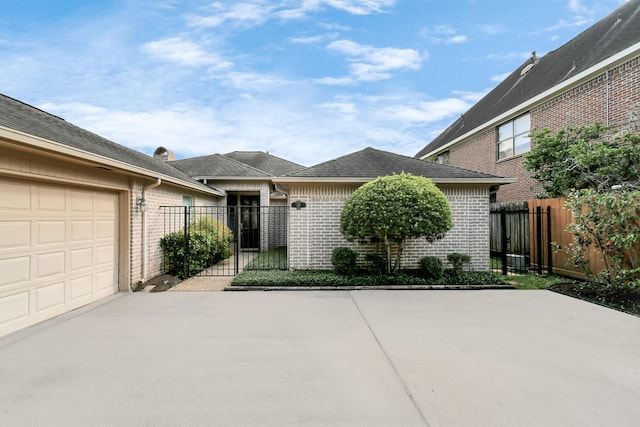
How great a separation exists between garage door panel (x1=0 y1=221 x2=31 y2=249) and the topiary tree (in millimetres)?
5801

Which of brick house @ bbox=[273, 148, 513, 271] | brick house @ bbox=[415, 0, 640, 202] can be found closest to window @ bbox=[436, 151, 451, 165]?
brick house @ bbox=[415, 0, 640, 202]

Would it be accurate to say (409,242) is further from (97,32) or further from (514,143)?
(97,32)

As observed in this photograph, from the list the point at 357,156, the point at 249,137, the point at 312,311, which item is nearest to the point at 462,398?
the point at 312,311

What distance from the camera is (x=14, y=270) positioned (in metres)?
4.34

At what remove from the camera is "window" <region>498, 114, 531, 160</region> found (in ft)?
40.7

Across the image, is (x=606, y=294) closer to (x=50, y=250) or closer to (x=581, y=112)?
(x=581, y=112)

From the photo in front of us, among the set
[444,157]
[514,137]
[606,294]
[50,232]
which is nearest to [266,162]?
[444,157]

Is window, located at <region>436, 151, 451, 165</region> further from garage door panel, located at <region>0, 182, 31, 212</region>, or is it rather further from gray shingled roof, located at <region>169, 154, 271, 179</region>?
garage door panel, located at <region>0, 182, 31, 212</region>

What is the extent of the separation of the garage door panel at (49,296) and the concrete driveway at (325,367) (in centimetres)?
32

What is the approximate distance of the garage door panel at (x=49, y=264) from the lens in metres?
4.70

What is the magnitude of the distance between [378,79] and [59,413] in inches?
578

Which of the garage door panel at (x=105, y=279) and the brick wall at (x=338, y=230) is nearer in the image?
the garage door panel at (x=105, y=279)

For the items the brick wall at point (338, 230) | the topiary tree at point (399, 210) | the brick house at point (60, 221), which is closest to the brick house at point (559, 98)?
the brick wall at point (338, 230)

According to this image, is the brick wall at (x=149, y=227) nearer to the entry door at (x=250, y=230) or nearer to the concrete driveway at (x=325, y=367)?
the concrete driveway at (x=325, y=367)
